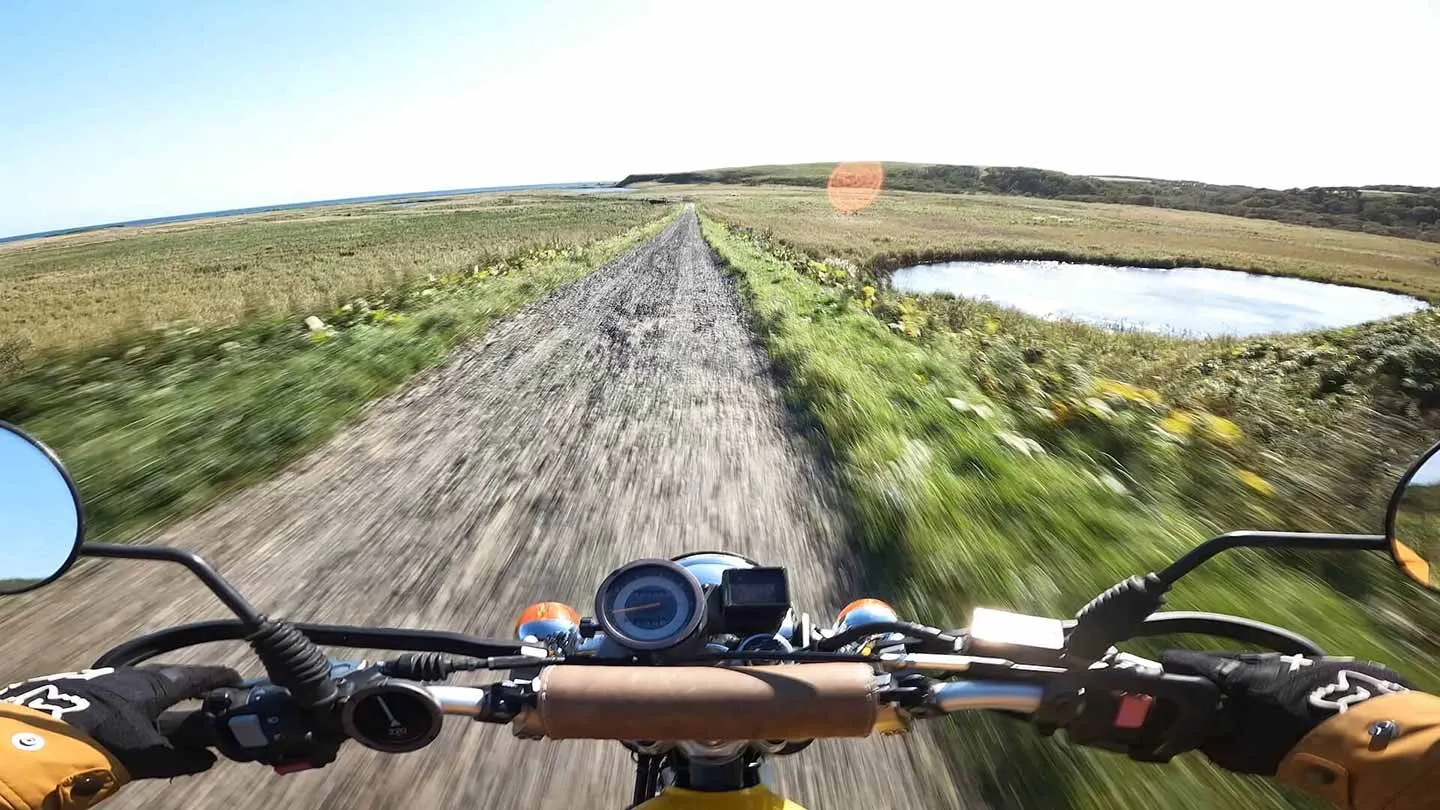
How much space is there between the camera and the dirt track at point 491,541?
101 inches

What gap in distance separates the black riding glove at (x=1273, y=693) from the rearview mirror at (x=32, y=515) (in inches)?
91.9

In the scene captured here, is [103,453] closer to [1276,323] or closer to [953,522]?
[953,522]

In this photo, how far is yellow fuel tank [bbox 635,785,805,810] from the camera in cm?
128

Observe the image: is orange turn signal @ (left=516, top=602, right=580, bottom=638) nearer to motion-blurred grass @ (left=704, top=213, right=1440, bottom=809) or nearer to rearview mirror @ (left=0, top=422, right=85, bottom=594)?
rearview mirror @ (left=0, top=422, right=85, bottom=594)

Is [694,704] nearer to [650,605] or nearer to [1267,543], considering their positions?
[650,605]

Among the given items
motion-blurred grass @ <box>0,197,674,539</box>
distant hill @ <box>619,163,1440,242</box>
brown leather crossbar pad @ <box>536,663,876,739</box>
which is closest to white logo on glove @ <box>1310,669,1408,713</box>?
brown leather crossbar pad @ <box>536,663,876,739</box>

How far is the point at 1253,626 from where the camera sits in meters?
1.64

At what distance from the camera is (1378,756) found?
115cm

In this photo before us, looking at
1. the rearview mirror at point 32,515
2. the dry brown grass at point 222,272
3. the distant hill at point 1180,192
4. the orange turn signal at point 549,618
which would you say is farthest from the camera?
the distant hill at point 1180,192

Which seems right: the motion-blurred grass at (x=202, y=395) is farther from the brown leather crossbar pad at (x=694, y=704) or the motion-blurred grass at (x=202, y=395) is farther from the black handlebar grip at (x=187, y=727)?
the brown leather crossbar pad at (x=694, y=704)

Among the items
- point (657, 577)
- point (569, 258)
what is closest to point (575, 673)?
point (657, 577)

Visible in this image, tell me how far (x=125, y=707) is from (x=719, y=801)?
1024 mm

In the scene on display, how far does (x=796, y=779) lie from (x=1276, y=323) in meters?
29.5

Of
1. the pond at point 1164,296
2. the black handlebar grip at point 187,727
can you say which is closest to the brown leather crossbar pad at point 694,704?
the black handlebar grip at point 187,727
